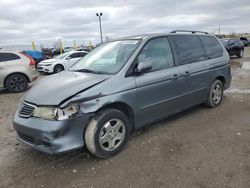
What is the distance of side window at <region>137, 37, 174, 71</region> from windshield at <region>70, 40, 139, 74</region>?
0.66 ft

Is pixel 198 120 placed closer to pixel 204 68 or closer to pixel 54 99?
pixel 204 68

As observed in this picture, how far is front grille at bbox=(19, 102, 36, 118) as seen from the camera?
3.28 metres

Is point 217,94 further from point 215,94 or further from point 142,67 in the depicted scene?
point 142,67

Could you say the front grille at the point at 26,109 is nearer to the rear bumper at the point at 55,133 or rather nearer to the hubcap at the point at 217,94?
the rear bumper at the point at 55,133

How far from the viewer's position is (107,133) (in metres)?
3.41

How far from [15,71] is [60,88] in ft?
21.2

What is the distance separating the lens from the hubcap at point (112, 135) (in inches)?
133

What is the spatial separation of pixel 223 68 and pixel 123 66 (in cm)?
298

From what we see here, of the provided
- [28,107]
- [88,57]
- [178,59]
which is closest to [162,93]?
[178,59]

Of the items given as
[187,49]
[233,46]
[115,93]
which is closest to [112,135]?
[115,93]

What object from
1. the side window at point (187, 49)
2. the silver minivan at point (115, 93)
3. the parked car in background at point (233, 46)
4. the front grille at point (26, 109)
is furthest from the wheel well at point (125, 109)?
the parked car in background at point (233, 46)

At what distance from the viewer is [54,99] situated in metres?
3.13

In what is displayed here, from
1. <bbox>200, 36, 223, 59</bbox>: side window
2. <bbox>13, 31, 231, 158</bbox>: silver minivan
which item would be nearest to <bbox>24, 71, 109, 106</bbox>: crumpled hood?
<bbox>13, 31, 231, 158</bbox>: silver minivan

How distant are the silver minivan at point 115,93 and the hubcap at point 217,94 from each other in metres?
0.36
